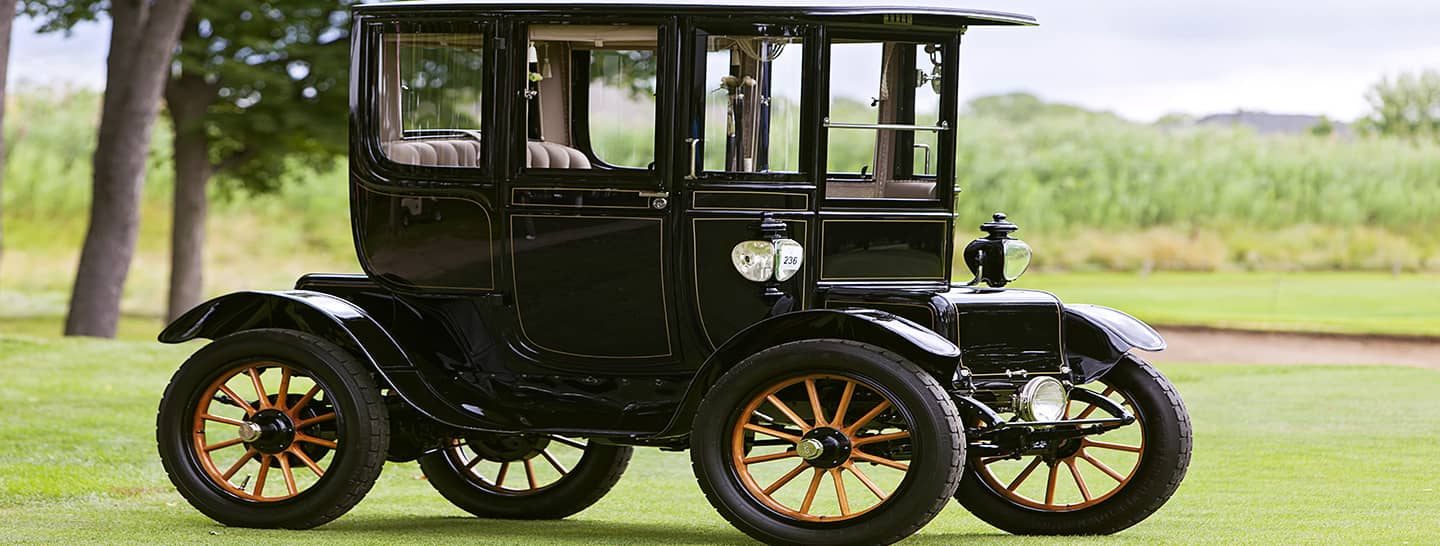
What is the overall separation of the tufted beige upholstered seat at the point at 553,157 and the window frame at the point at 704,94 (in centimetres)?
49

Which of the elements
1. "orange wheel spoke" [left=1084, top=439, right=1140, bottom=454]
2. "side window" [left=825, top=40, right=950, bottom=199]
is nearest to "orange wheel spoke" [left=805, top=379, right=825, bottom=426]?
"side window" [left=825, top=40, right=950, bottom=199]

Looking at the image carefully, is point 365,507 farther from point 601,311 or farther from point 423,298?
point 601,311

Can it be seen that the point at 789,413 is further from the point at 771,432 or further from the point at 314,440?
the point at 314,440

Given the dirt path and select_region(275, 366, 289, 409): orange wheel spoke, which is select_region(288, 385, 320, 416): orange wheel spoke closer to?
select_region(275, 366, 289, 409): orange wheel spoke

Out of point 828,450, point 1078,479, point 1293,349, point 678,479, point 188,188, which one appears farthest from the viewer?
point 188,188

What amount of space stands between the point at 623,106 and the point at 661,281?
25.7 inches

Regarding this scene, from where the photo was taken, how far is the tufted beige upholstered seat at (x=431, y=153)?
6.08m

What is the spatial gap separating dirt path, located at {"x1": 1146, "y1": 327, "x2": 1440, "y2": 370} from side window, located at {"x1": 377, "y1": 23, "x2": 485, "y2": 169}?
12436 mm

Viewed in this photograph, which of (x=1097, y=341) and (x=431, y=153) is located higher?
(x=431, y=153)

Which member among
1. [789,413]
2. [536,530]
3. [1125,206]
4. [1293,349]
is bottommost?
[1293,349]

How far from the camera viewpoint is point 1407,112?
24.2m

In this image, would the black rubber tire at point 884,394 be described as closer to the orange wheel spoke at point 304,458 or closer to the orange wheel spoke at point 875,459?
the orange wheel spoke at point 875,459

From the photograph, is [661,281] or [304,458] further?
[304,458]

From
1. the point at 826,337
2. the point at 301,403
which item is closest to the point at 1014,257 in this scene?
the point at 826,337
